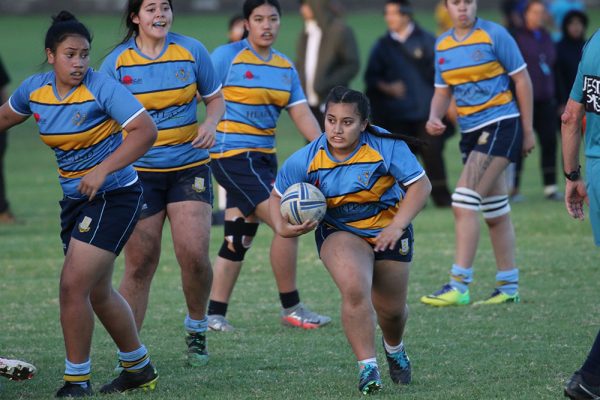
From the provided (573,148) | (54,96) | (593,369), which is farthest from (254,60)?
(593,369)

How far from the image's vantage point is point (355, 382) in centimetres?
611

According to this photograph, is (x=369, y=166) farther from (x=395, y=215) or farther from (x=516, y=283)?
(x=516, y=283)

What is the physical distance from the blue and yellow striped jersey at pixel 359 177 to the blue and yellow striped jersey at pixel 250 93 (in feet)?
6.35

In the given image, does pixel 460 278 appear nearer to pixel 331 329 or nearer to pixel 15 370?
pixel 331 329

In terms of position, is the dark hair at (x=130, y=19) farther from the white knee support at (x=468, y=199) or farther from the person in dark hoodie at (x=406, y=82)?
the person in dark hoodie at (x=406, y=82)

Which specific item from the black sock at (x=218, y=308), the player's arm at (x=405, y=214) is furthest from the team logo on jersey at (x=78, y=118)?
the black sock at (x=218, y=308)

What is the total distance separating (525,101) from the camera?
8406mm

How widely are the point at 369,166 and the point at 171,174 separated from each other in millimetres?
1372

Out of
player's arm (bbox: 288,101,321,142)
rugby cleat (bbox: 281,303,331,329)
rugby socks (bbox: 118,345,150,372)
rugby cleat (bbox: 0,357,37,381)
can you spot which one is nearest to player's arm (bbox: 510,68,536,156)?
player's arm (bbox: 288,101,321,142)

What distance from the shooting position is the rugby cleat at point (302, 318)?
7.88 metres

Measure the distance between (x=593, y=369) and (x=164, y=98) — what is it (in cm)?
284

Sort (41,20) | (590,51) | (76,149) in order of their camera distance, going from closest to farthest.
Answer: (590,51)
(76,149)
(41,20)

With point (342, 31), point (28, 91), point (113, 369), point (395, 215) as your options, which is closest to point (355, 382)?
point (395, 215)

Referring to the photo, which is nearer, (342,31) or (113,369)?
(113,369)
